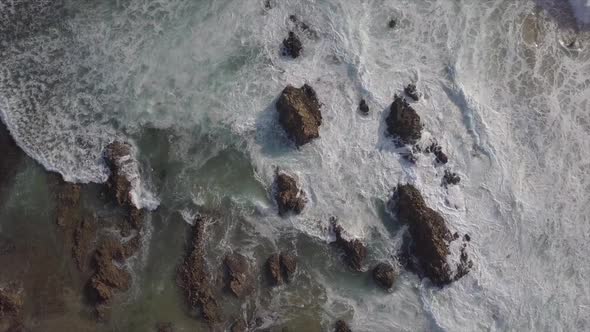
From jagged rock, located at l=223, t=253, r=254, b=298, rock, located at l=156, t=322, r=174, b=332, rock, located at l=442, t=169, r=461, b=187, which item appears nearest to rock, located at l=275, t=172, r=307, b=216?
jagged rock, located at l=223, t=253, r=254, b=298

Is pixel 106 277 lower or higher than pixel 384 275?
lower

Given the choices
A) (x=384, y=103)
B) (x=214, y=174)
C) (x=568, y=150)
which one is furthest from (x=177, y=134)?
(x=568, y=150)

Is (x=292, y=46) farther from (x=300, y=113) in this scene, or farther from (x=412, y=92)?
(x=412, y=92)

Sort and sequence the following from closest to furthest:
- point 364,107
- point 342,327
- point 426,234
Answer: point 426,234
point 342,327
point 364,107

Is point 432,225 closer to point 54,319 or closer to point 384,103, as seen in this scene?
point 384,103

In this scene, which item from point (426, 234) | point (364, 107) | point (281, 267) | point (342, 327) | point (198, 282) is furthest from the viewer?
point (364, 107)

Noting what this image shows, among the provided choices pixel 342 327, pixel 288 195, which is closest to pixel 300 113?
pixel 288 195
